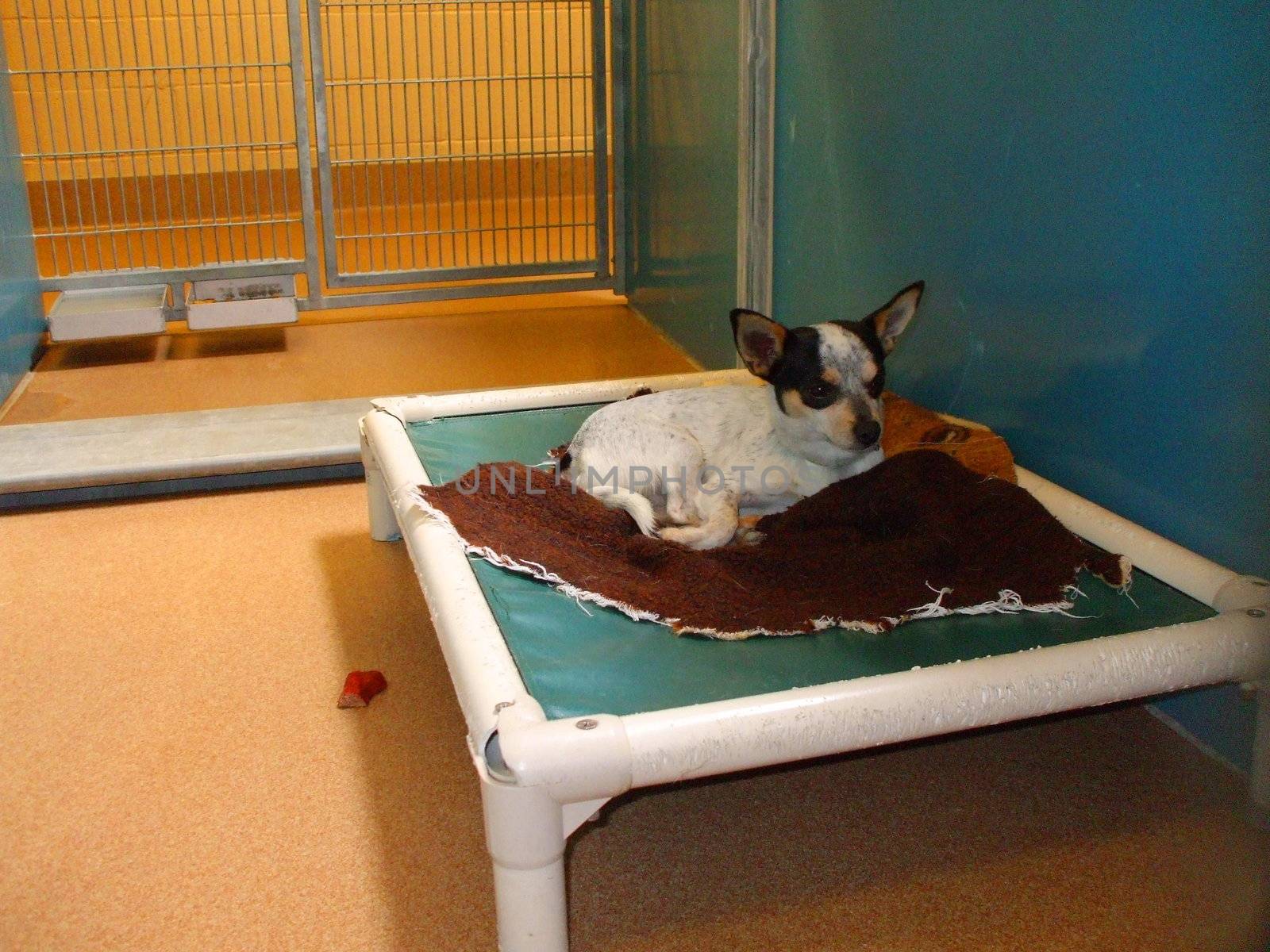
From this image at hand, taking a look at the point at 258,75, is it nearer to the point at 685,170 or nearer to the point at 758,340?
the point at 685,170

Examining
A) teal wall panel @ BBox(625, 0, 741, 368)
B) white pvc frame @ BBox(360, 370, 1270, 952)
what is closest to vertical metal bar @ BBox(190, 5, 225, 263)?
teal wall panel @ BBox(625, 0, 741, 368)

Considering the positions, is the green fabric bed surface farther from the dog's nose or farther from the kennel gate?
the kennel gate

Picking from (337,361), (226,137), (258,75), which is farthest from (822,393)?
(226,137)

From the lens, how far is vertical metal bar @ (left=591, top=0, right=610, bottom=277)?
5082 mm

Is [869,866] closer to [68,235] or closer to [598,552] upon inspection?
[598,552]

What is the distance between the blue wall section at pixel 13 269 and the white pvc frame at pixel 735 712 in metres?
2.77

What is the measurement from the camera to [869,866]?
1.94 m

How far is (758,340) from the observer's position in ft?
7.99

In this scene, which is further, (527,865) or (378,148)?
(378,148)

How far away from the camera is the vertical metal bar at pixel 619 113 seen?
506cm

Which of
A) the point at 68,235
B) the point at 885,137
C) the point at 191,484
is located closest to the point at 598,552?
the point at 885,137

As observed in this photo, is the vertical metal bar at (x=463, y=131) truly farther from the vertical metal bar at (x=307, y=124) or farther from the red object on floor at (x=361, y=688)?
the red object on floor at (x=361, y=688)

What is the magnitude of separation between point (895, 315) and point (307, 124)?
3.23 metres

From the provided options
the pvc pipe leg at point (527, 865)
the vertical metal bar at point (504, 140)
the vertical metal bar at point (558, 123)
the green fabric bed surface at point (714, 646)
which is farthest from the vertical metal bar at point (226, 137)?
the pvc pipe leg at point (527, 865)
